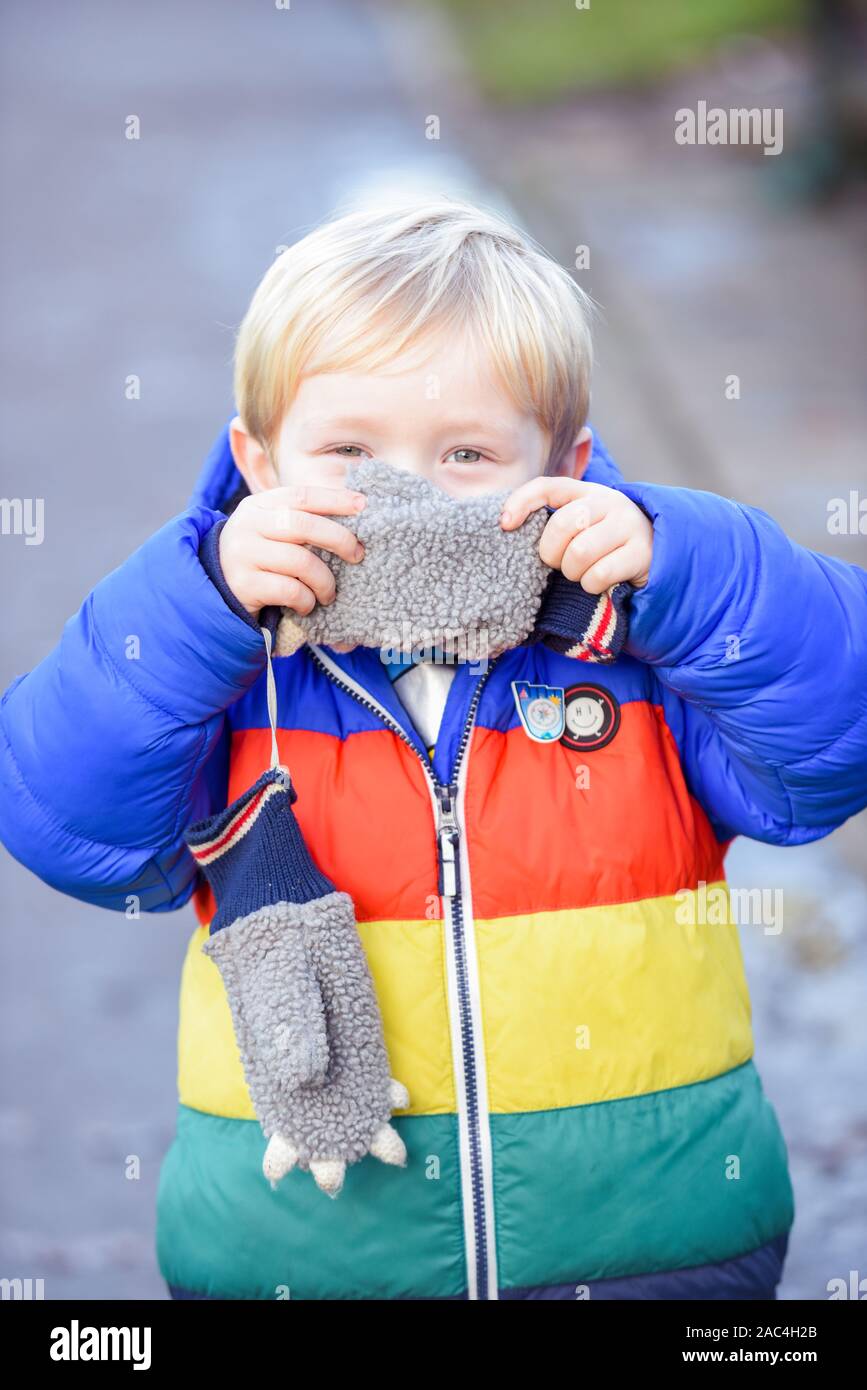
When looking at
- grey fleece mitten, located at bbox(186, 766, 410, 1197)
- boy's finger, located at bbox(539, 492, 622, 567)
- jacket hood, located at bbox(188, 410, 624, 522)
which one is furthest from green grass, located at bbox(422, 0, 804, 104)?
grey fleece mitten, located at bbox(186, 766, 410, 1197)

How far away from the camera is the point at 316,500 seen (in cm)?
201

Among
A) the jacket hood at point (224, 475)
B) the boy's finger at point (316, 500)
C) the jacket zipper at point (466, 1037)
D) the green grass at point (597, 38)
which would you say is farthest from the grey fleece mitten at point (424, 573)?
the green grass at point (597, 38)

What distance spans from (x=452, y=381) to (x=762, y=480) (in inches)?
179

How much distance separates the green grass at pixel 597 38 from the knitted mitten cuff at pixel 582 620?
11419 millimetres

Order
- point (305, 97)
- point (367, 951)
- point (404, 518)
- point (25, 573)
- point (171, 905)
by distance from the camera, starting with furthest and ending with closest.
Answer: point (305, 97), point (25, 573), point (171, 905), point (367, 951), point (404, 518)

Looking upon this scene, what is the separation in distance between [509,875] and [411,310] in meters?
0.68

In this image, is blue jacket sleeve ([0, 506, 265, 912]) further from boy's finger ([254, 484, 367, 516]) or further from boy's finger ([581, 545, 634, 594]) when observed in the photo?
boy's finger ([581, 545, 634, 594])

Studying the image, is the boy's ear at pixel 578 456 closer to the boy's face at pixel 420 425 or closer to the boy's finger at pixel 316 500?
the boy's face at pixel 420 425

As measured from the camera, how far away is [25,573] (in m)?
6.06

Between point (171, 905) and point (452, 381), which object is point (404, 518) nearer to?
point (452, 381)

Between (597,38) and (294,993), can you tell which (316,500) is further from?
(597,38)

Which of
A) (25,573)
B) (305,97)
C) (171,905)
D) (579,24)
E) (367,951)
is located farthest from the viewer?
(579,24)

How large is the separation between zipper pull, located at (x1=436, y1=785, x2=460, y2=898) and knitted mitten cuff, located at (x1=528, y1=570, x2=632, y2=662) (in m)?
0.23

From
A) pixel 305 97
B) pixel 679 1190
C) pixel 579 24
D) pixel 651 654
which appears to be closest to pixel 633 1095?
pixel 679 1190
